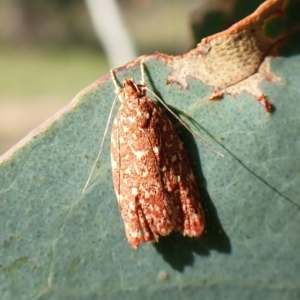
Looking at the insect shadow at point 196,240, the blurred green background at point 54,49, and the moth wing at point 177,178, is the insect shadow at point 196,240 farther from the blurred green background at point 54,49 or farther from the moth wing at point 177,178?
the blurred green background at point 54,49

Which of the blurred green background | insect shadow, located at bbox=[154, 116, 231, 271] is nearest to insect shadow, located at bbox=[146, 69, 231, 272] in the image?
insect shadow, located at bbox=[154, 116, 231, 271]

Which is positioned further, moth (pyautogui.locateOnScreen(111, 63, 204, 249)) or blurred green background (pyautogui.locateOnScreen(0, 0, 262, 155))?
blurred green background (pyautogui.locateOnScreen(0, 0, 262, 155))

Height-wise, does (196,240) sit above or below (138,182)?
below

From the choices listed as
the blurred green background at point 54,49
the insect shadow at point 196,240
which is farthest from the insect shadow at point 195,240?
the blurred green background at point 54,49

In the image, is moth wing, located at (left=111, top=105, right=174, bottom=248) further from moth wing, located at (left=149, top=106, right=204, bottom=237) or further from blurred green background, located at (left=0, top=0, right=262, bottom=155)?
blurred green background, located at (left=0, top=0, right=262, bottom=155)

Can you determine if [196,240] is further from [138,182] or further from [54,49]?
[54,49]

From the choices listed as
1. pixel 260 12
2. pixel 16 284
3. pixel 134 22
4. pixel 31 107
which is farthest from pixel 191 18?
pixel 134 22

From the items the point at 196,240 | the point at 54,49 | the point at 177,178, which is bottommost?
the point at 196,240

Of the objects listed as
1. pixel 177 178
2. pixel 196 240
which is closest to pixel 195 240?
pixel 196 240
